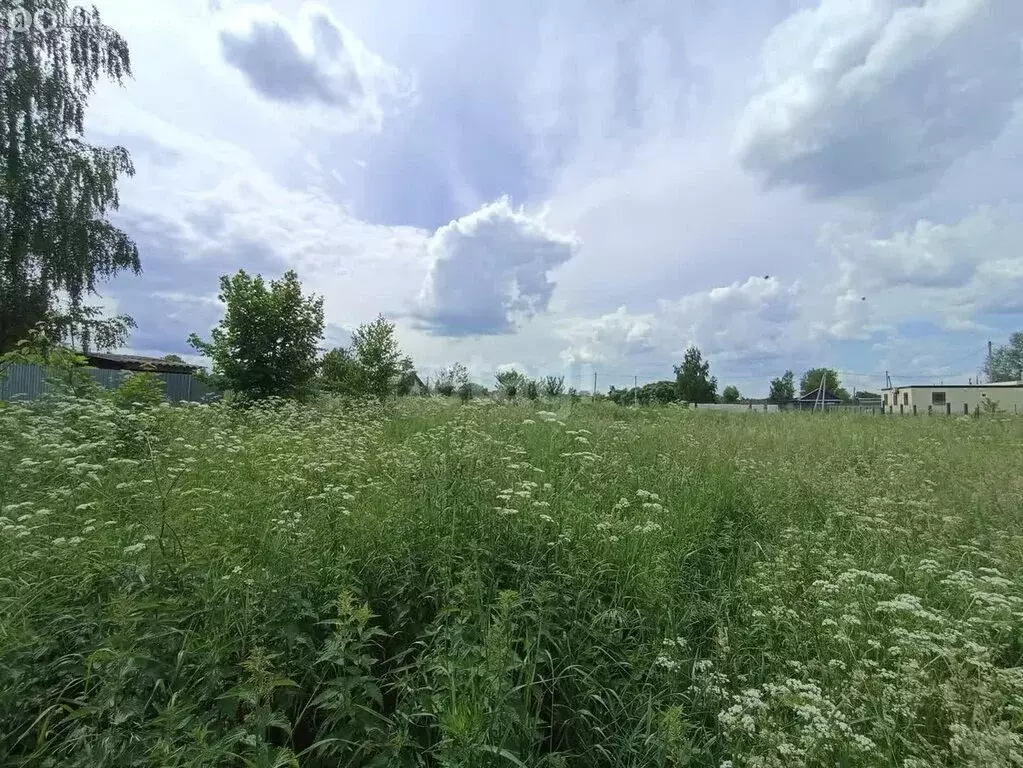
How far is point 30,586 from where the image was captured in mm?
2291

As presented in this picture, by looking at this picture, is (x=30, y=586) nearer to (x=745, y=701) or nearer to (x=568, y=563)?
(x=568, y=563)

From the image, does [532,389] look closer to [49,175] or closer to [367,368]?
[367,368]

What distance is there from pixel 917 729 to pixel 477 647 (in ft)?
6.00

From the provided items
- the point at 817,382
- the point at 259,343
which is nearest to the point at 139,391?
the point at 259,343

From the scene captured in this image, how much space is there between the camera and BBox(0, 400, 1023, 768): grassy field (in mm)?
1789

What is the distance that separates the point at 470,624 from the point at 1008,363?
90.5 m

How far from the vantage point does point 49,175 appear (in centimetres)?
1466

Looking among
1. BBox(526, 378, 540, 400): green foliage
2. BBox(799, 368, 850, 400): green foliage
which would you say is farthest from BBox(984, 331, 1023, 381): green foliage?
BBox(526, 378, 540, 400): green foliage

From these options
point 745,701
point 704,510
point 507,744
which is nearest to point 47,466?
point 507,744

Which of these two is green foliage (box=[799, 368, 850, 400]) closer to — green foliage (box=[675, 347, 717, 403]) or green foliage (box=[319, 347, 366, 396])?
green foliage (box=[675, 347, 717, 403])

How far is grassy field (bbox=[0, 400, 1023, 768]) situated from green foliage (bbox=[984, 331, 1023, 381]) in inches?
3300

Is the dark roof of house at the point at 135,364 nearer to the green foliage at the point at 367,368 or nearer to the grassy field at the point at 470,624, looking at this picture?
the green foliage at the point at 367,368

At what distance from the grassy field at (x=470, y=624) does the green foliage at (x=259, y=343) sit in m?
10.3

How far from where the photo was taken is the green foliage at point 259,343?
14148mm
